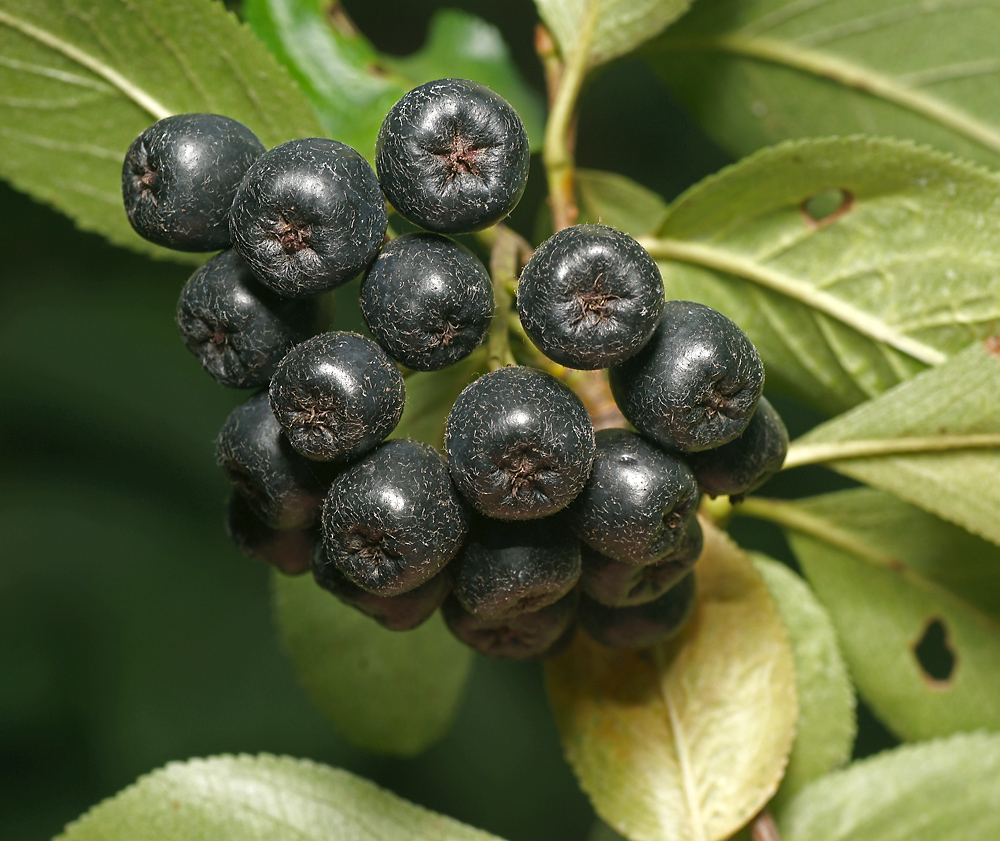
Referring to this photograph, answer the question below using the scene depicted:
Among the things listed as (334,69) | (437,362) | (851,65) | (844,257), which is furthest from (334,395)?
(851,65)

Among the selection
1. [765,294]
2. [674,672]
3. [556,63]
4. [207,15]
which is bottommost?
[674,672]

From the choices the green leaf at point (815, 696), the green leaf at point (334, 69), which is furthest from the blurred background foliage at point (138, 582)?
the green leaf at point (815, 696)

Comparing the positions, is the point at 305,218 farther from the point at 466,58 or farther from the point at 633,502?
the point at 466,58

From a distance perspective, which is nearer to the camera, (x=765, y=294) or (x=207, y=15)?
(x=207, y=15)

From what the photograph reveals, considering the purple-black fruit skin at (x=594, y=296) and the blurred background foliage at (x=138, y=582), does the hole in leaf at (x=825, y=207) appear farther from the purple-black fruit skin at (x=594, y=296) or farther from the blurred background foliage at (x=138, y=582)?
the blurred background foliage at (x=138, y=582)

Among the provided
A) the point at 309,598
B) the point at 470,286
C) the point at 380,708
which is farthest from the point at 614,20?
the point at 380,708

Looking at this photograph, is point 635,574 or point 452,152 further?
point 635,574

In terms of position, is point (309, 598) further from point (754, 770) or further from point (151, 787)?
point (754, 770)
